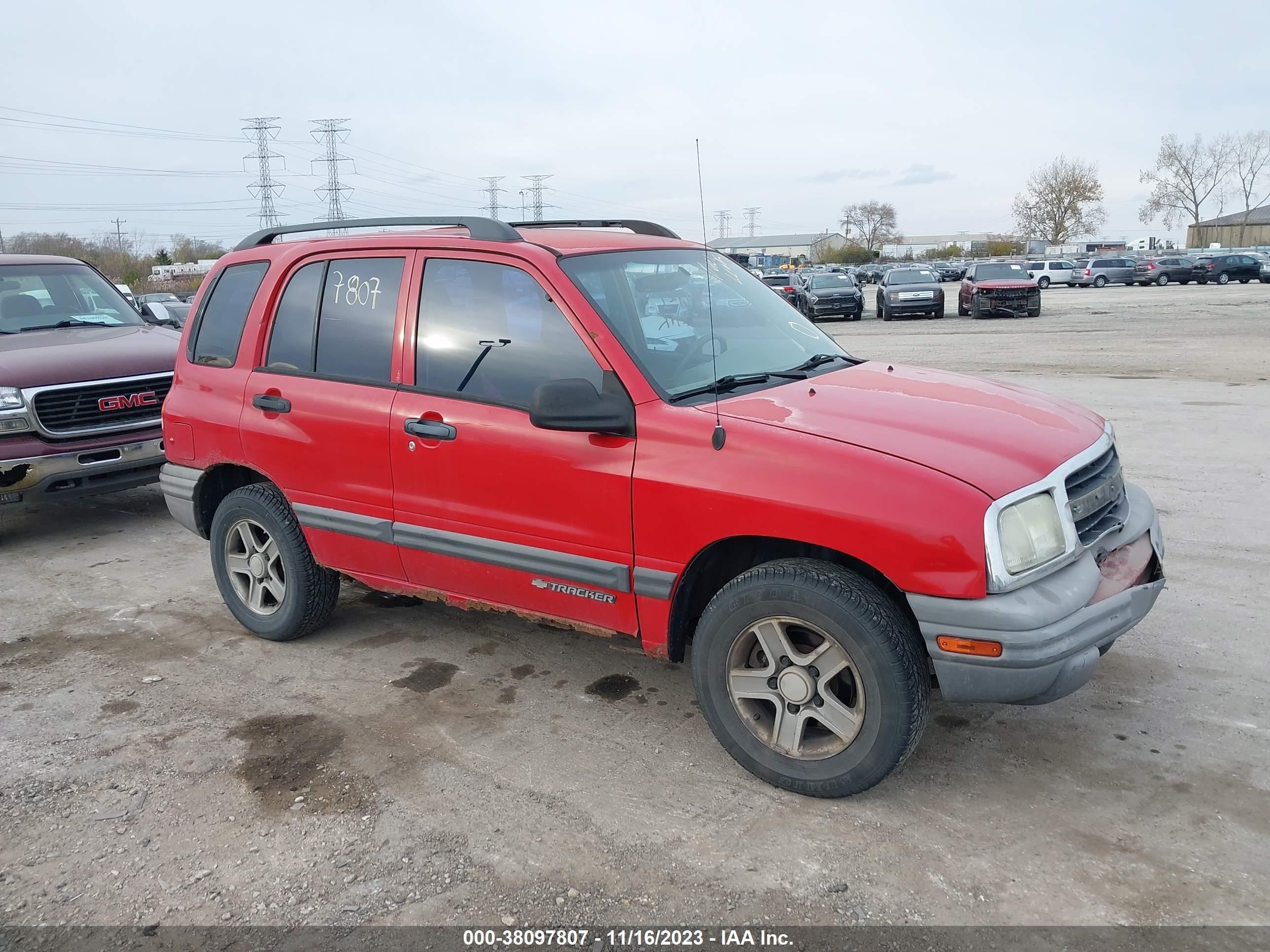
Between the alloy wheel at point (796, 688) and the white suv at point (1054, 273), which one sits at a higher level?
the white suv at point (1054, 273)

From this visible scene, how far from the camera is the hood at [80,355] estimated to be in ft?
22.7

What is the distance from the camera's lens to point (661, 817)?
333 cm

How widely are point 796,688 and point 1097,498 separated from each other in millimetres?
1262

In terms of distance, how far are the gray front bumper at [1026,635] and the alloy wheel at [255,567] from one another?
10.6ft

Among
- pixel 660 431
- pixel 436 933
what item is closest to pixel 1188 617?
pixel 660 431

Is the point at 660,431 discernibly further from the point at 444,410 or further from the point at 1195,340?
the point at 1195,340

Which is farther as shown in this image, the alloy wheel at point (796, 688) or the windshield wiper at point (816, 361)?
the windshield wiper at point (816, 361)

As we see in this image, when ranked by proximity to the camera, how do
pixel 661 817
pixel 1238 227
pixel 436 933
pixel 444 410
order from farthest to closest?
1. pixel 1238 227
2. pixel 444 410
3. pixel 661 817
4. pixel 436 933

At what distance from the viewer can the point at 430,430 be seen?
4086 millimetres

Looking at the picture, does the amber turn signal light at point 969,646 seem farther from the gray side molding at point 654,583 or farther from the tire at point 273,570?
the tire at point 273,570

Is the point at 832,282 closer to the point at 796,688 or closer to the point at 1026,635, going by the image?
the point at 796,688

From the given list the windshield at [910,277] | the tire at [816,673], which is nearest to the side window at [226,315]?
the tire at [816,673]

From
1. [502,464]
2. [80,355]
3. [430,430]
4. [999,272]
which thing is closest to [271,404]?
[430,430]

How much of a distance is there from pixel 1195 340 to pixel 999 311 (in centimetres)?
935
